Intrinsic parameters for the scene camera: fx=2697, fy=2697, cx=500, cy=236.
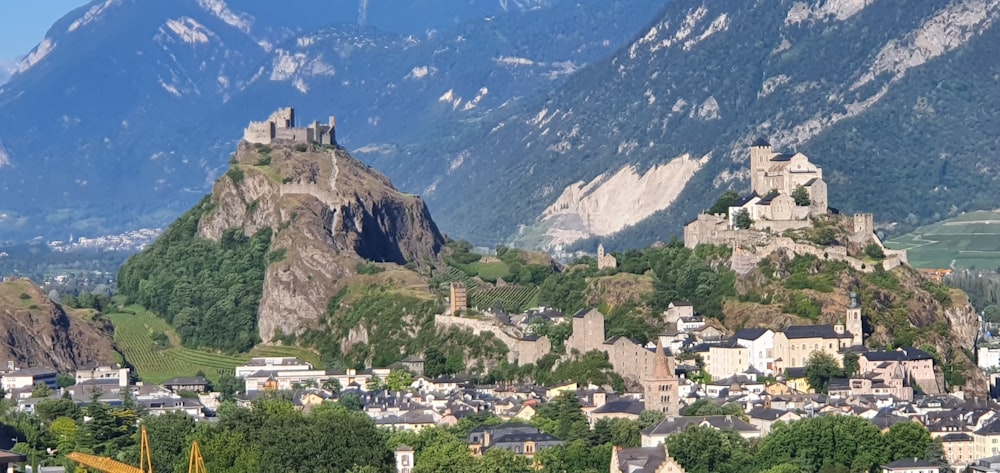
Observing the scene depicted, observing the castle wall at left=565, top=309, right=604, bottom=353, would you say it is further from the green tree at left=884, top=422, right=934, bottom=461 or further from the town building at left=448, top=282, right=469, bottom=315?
the green tree at left=884, top=422, right=934, bottom=461

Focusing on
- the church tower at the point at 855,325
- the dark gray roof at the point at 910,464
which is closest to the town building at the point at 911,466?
the dark gray roof at the point at 910,464

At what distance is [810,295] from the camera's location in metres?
117

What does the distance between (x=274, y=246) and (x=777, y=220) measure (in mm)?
33174

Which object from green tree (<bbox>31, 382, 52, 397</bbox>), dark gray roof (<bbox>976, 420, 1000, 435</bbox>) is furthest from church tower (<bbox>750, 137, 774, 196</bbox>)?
green tree (<bbox>31, 382, 52, 397</bbox>)

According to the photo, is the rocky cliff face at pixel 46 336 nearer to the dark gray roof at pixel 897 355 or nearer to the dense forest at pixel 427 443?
the dense forest at pixel 427 443

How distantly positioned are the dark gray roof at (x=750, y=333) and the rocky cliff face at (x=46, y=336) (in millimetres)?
33805

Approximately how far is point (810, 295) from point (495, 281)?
2988 centimetres

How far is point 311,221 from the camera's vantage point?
145 meters

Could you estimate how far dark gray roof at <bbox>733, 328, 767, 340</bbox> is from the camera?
4433 inches

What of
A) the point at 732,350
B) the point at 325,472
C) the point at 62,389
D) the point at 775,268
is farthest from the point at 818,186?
the point at 325,472

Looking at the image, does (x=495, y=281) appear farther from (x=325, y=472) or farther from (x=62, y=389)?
(x=325, y=472)

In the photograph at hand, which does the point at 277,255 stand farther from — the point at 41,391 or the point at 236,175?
the point at 41,391

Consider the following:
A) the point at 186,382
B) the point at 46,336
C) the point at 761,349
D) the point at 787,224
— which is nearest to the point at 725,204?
the point at 787,224

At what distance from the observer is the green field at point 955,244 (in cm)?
18112
